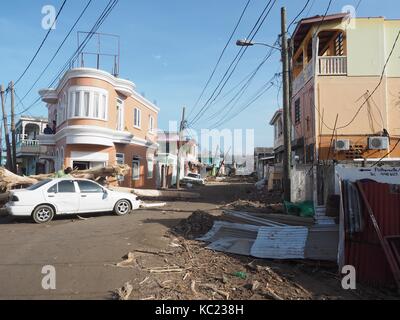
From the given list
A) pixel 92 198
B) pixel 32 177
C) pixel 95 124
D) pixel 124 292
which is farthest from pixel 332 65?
pixel 124 292

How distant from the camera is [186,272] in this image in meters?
7.38

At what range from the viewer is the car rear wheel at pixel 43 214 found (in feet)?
45.4

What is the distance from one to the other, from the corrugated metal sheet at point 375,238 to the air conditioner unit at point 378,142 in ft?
37.7

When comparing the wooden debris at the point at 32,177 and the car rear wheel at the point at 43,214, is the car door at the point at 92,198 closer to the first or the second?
the car rear wheel at the point at 43,214

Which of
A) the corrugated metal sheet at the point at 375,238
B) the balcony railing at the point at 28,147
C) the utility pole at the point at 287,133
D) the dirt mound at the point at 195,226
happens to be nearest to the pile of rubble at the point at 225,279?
the corrugated metal sheet at the point at 375,238

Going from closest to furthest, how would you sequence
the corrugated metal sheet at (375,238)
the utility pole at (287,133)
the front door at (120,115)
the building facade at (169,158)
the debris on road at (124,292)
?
the debris on road at (124,292) < the corrugated metal sheet at (375,238) < the utility pole at (287,133) < the front door at (120,115) < the building facade at (169,158)

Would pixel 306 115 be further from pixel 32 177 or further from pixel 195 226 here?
pixel 32 177

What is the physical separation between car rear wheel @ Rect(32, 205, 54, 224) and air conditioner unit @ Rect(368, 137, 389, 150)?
1358cm

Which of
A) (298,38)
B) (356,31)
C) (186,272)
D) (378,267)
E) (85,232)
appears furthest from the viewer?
(298,38)

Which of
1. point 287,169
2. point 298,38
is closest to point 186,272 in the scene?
point 287,169

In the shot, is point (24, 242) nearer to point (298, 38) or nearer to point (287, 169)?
point (287, 169)

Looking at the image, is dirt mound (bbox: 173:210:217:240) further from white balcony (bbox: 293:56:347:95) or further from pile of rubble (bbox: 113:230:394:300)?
white balcony (bbox: 293:56:347:95)
